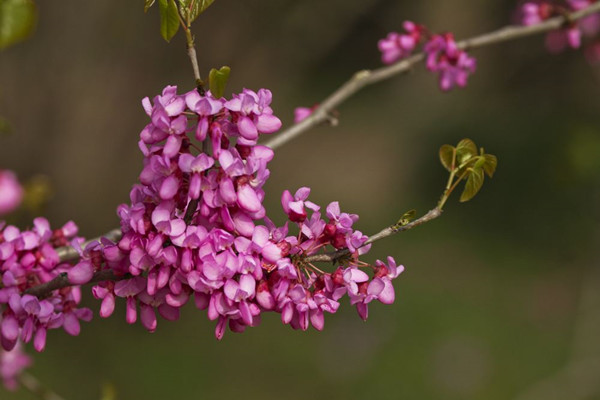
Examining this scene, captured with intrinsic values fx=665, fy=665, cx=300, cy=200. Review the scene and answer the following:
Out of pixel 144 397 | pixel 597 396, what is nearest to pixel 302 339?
pixel 144 397

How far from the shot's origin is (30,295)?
83cm

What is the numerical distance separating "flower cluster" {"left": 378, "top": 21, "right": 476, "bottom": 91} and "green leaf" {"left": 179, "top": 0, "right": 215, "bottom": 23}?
2.55ft

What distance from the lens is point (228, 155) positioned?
2.43ft

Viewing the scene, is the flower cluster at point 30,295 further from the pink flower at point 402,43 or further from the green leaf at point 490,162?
the pink flower at point 402,43

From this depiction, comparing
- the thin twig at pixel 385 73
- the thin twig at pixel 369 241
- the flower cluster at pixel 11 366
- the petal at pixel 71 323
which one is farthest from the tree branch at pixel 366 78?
the flower cluster at pixel 11 366

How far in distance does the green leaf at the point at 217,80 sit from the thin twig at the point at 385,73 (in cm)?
55

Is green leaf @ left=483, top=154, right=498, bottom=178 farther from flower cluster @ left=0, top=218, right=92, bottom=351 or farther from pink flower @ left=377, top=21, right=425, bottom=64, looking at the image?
pink flower @ left=377, top=21, right=425, bottom=64

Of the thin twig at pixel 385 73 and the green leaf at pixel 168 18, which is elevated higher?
the thin twig at pixel 385 73

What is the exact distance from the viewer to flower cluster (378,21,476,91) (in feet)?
4.98

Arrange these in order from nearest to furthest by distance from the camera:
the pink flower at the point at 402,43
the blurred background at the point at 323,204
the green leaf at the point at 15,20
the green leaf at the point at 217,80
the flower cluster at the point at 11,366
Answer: the green leaf at the point at 15,20 < the green leaf at the point at 217,80 < the pink flower at the point at 402,43 < the flower cluster at the point at 11,366 < the blurred background at the point at 323,204

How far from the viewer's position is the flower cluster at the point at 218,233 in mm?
738

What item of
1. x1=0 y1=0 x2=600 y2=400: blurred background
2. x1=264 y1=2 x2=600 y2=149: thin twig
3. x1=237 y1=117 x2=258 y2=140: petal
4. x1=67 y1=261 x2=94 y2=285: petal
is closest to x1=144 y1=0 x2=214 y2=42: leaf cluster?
x1=237 y1=117 x2=258 y2=140: petal

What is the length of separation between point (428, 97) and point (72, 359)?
5.21 metres

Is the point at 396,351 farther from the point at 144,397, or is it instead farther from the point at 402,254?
the point at 144,397
